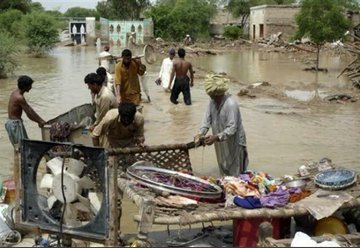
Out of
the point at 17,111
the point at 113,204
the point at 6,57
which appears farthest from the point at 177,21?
the point at 113,204

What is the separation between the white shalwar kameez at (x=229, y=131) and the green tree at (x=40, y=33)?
3042cm

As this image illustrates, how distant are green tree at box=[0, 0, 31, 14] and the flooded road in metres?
31.5

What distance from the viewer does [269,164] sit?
28.6 feet

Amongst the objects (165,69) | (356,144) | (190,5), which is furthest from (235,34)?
(356,144)

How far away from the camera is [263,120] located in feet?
40.6

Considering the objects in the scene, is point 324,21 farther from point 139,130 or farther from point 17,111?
point 139,130

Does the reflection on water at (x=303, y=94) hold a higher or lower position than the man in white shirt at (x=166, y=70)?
lower

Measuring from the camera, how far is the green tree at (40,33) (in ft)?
117

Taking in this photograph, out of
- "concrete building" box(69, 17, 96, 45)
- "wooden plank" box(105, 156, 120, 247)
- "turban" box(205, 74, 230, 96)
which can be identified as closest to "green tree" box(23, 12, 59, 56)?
"concrete building" box(69, 17, 96, 45)

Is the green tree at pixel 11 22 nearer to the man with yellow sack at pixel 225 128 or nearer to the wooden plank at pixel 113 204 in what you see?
the man with yellow sack at pixel 225 128

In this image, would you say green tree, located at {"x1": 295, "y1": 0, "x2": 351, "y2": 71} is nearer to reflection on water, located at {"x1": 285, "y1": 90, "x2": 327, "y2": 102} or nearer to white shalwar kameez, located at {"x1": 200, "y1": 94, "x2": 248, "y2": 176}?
reflection on water, located at {"x1": 285, "y1": 90, "x2": 327, "y2": 102}

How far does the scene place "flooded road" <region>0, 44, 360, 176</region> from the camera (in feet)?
30.0

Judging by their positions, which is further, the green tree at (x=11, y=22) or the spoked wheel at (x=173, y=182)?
the green tree at (x=11, y=22)

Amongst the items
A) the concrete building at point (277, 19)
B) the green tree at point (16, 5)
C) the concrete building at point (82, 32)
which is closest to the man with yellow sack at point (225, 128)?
the concrete building at point (277, 19)
